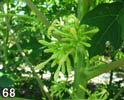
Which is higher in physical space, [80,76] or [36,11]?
[36,11]

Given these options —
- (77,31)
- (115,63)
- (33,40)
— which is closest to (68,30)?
(77,31)

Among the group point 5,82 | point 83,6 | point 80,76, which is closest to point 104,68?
point 80,76

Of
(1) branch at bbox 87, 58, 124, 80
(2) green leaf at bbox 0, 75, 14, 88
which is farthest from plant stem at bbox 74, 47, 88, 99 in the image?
(2) green leaf at bbox 0, 75, 14, 88

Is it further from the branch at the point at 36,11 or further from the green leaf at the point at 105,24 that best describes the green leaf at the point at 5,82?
the green leaf at the point at 105,24

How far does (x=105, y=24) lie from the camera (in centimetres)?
80

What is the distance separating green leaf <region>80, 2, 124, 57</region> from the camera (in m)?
0.76

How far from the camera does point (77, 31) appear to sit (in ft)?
2.18

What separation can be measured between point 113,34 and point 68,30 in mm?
238

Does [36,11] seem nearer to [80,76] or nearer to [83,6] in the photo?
[83,6]

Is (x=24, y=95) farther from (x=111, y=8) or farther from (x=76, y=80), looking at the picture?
(x=111, y=8)

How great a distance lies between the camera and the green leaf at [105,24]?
0.76m

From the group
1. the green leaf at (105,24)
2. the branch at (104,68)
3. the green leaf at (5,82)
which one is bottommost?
the green leaf at (5,82)

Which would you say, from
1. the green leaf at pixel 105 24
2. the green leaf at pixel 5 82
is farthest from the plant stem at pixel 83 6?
the green leaf at pixel 5 82

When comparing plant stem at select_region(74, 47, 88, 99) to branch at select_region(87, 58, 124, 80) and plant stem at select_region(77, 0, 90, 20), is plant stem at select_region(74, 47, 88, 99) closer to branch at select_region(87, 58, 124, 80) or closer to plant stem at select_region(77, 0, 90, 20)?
branch at select_region(87, 58, 124, 80)
